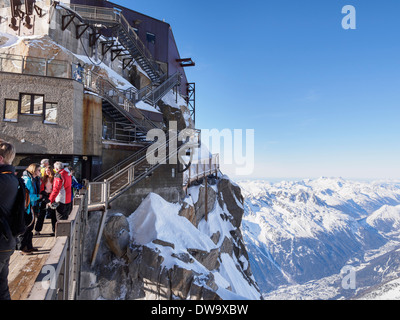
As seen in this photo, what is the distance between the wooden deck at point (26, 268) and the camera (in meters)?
4.26

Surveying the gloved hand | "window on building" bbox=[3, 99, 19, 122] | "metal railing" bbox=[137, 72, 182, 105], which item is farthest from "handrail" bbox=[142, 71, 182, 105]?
the gloved hand

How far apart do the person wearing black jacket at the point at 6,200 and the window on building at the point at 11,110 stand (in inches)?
492

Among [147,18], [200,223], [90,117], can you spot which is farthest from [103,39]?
[200,223]

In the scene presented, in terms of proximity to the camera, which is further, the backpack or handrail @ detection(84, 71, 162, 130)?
handrail @ detection(84, 71, 162, 130)

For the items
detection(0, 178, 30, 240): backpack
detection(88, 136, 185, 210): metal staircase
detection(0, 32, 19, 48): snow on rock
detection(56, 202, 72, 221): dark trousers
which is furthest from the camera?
detection(0, 32, 19, 48): snow on rock

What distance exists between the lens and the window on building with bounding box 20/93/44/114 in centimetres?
1309

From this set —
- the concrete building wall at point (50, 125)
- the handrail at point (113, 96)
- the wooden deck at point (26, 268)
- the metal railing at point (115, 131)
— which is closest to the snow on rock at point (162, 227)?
the metal railing at point (115, 131)

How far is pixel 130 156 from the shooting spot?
1644 centimetres

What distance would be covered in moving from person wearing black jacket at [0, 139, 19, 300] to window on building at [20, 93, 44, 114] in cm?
1248

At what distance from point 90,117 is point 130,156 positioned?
3660 mm

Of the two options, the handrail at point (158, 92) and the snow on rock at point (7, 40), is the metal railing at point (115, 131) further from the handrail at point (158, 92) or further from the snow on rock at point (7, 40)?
the snow on rock at point (7, 40)

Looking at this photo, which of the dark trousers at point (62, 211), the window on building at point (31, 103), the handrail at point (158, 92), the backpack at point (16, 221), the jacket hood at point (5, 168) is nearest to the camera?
the backpack at point (16, 221)

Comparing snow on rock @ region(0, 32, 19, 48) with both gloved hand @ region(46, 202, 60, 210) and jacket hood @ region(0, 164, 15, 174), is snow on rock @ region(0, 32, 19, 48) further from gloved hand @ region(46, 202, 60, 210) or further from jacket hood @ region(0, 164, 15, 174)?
jacket hood @ region(0, 164, 15, 174)
